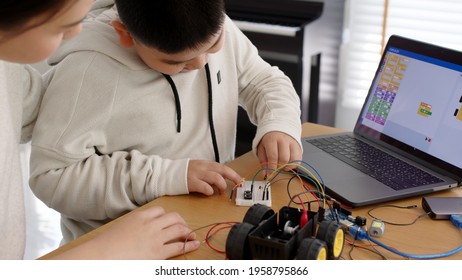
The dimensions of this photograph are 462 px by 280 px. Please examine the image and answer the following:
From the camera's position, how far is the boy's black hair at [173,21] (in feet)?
3.23

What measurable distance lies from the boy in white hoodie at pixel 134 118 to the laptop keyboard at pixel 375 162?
11 centimetres

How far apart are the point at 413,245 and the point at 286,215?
0.74 feet

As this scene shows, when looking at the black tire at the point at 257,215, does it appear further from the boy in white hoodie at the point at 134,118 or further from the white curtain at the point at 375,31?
the white curtain at the point at 375,31

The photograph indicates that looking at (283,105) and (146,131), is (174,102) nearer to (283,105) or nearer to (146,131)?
(146,131)

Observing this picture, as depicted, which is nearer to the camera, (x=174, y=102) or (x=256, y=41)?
(x=174, y=102)

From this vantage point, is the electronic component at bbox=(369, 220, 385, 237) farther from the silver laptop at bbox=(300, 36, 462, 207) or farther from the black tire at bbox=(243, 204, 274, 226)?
the black tire at bbox=(243, 204, 274, 226)

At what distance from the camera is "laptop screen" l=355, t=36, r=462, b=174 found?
1.18 m

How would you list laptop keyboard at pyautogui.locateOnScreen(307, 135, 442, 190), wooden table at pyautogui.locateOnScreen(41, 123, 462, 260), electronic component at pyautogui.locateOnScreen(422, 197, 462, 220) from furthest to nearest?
laptop keyboard at pyautogui.locateOnScreen(307, 135, 442, 190), electronic component at pyautogui.locateOnScreen(422, 197, 462, 220), wooden table at pyautogui.locateOnScreen(41, 123, 462, 260)

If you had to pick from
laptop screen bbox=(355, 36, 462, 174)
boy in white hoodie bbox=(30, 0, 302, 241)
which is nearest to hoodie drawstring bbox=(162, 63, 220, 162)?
boy in white hoodie bbox=(30, 0, 302, 241)

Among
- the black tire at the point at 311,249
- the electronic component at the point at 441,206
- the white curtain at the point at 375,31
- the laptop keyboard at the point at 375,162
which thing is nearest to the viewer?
the black tire at the point at 311,249

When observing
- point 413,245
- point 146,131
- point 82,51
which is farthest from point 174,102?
point 413,245

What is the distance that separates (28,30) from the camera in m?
0.76

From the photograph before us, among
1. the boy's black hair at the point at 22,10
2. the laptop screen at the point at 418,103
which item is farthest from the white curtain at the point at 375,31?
the boy's black hair at the point at 22,10

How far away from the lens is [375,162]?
1.24 meters
